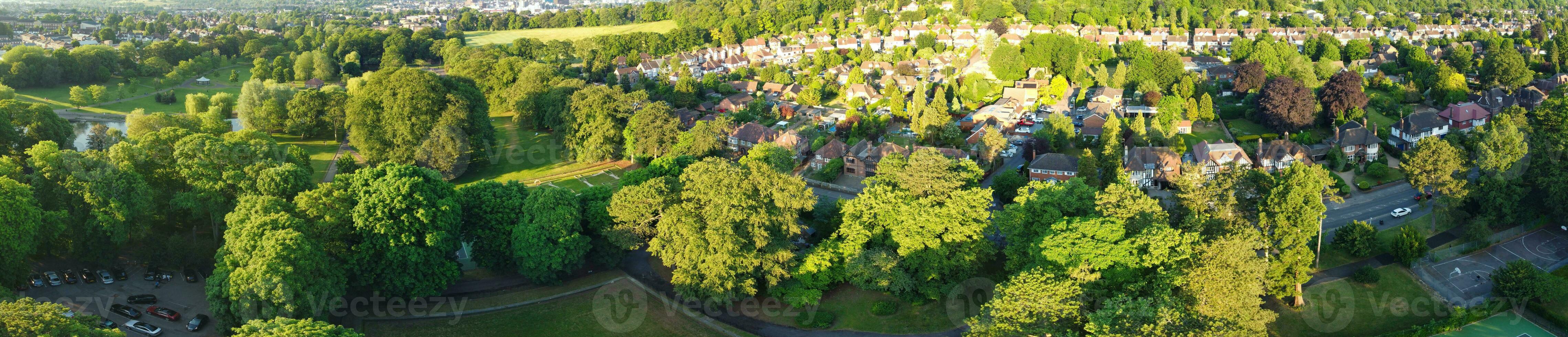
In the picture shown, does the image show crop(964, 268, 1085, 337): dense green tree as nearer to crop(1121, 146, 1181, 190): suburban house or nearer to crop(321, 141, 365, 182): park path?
crop(1121, 146, 1181, 190): suburban house

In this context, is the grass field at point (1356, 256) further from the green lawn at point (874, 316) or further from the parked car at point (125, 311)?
the parked car at point (125, 311)

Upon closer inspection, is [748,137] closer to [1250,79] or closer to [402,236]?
[402,236]

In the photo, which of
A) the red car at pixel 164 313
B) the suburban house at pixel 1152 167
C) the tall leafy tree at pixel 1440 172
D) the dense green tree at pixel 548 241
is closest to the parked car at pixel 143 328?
the red car at pixel 164 313

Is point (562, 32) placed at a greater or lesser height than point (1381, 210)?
greater

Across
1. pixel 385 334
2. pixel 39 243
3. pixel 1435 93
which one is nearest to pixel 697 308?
pixel 385 334

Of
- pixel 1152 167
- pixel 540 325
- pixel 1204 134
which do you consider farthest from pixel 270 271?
pixel 1204 134

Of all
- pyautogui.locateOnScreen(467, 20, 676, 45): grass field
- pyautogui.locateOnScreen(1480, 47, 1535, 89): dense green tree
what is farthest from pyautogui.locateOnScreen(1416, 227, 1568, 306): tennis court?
pyautogui.locateOnScreen(467, 20, 676, 45): grass field
